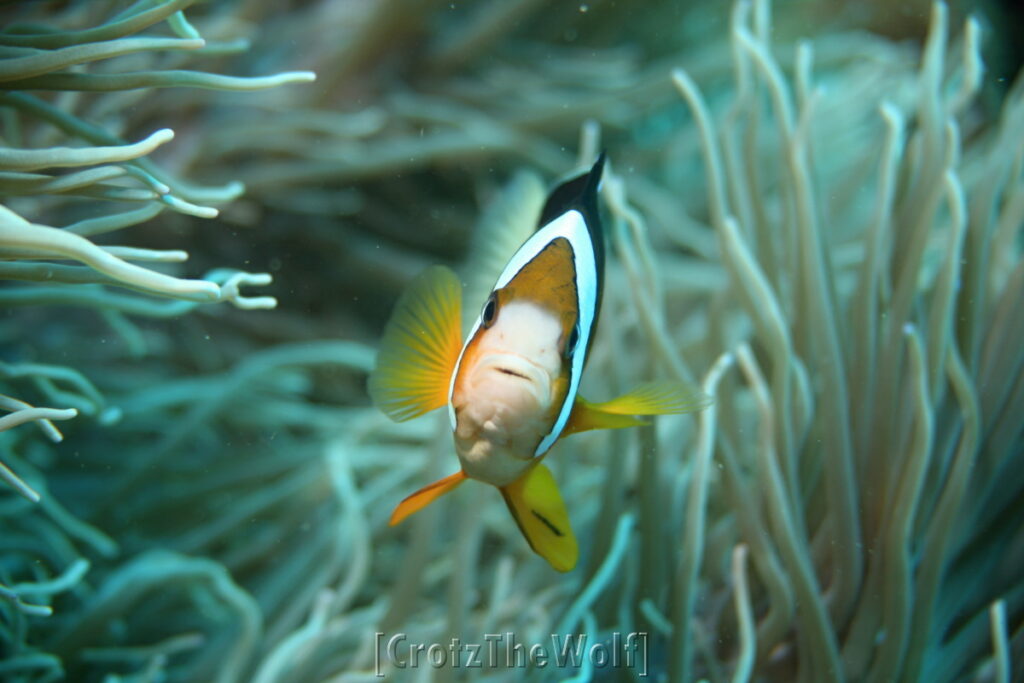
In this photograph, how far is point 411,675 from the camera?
3.73 ft

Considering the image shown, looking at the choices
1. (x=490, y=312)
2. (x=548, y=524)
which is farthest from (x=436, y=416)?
(x=490, y=312)

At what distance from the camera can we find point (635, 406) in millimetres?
764

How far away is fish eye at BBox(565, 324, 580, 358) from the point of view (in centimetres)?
64

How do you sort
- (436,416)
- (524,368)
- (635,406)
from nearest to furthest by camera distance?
(524,368) < (635,406) < (436,416)

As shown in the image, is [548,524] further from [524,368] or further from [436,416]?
[436,416]

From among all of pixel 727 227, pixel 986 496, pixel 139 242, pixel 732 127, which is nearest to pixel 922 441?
pixel 986 496

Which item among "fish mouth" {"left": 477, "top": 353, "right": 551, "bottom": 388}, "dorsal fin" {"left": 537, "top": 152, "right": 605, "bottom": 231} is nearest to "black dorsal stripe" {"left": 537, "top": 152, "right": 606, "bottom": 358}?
"dorsal fin" {"left": 537, "top": 152, "right": 605, "bottom": 231}

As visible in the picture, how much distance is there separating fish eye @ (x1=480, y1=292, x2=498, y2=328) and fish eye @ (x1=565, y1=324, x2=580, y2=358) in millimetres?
69

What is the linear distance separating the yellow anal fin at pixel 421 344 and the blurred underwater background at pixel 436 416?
18 cm

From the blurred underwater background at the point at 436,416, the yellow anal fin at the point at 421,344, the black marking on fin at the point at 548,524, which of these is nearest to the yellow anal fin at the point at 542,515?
the black marking on fin at the point at 548,524

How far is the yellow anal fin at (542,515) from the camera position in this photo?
780 mm

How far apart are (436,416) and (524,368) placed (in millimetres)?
797

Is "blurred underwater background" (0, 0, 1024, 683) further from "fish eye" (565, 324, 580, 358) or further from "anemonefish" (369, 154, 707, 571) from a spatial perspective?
"fish eye" (565, 324, 580, 358)

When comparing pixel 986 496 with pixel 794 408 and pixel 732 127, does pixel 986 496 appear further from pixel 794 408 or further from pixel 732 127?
pixel 732 127
